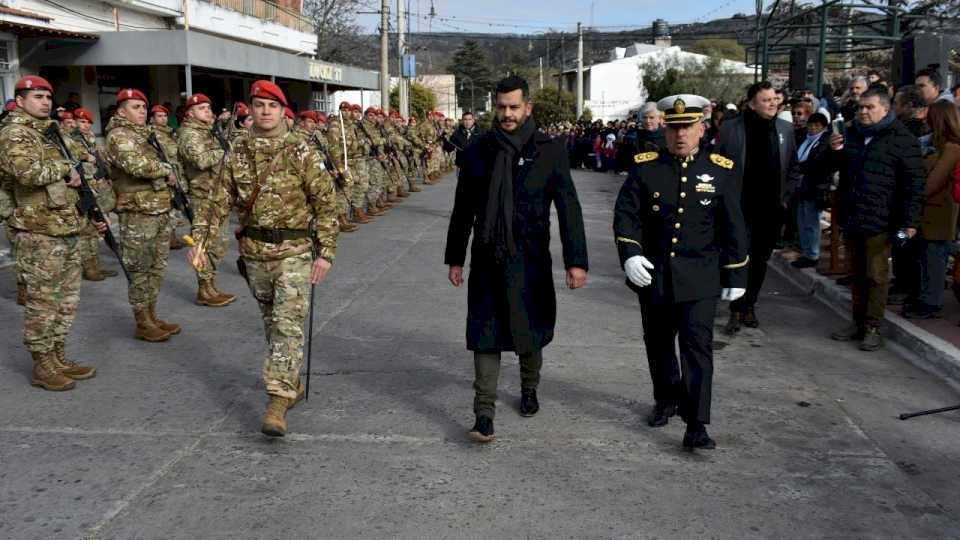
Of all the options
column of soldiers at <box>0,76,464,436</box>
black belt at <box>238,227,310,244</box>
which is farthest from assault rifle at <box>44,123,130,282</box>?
black belt at <box>238,227,310,244</box>

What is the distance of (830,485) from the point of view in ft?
13.2

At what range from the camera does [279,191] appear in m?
4.63

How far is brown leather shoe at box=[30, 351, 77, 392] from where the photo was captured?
5.45 m

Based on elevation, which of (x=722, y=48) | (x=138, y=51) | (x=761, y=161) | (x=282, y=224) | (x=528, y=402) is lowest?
(x=528, y=402)

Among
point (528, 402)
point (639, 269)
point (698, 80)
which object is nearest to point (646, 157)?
point (639, 269)

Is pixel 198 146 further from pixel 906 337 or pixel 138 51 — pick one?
pixel 138 51

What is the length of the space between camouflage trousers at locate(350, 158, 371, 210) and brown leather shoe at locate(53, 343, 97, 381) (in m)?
8.14

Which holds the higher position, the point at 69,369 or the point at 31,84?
the point at 31,84

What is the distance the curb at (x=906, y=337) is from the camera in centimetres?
574

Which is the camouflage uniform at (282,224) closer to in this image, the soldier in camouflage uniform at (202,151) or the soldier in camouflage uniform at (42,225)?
the soldier in camouflage uniform at (42,225)

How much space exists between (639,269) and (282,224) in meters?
1.94

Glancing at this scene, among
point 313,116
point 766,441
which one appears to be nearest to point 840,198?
point 766,441

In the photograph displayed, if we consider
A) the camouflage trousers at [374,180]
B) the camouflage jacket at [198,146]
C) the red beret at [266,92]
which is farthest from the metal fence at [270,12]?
the red beret at [266,92]

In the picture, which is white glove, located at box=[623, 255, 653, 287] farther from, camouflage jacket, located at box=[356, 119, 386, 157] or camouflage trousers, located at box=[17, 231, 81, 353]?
camouflage jacket, located at box=[356, 119, 386, 157]
